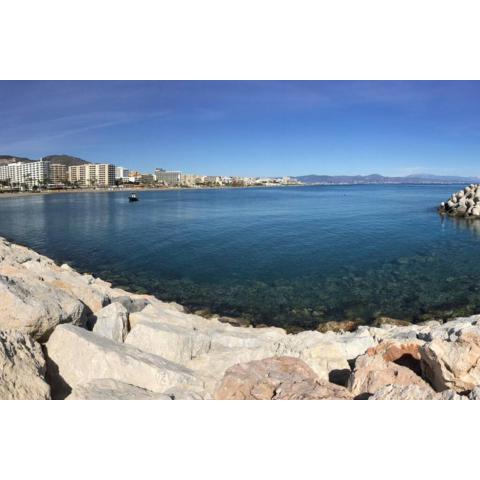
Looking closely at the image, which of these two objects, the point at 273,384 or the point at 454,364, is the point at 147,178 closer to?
the point at 273,384

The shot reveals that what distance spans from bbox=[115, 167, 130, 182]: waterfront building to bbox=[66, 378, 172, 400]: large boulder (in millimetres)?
150738

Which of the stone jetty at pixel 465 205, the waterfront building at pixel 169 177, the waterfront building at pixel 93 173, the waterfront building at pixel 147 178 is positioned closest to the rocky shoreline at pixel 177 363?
the stone jetty at pixel 465 205

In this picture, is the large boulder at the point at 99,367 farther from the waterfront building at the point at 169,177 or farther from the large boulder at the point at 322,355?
the waterfront building at the point at 169,177

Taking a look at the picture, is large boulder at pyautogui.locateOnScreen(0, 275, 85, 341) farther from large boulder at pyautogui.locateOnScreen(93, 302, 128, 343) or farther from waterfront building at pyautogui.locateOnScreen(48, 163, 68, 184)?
waterfront building at pyautogui.locateOnScreen(48, 163, 68, 184)

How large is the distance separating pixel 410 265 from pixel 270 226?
44.7 ft

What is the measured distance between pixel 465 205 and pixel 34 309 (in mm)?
39029

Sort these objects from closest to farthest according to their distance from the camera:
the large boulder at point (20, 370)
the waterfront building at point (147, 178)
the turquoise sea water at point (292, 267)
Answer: the large boulder at point (20, 370), the turquoise sea water at point (292, 267), the waterfront building at point (147, 178)

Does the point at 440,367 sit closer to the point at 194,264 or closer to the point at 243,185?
the point at 194,264

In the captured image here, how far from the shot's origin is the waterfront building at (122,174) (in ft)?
496

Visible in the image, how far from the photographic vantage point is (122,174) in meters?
163

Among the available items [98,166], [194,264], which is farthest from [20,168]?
[194,264]

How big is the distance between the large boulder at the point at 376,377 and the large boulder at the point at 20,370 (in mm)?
2941

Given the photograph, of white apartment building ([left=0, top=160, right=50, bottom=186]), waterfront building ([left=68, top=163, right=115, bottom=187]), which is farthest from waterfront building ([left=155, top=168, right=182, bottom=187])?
white apartment building ([left=0, top=160, right=50, bottom=186])

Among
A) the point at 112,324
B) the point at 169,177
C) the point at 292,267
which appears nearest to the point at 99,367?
the point at 112,324
